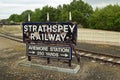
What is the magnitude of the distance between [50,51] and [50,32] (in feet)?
3.64

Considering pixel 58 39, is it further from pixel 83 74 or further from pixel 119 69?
pixel 119 69

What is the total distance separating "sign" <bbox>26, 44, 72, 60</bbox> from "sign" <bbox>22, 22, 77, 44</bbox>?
33 centimetres

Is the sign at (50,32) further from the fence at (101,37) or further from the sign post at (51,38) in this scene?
the fence at (101,37)

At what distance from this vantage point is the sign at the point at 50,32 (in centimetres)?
1063

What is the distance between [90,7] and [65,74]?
59009mm

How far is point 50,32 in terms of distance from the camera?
11.2 m

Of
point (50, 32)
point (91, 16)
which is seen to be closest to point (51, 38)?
point (50, 32)

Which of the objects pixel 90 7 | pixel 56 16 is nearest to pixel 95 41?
pixel 56 16

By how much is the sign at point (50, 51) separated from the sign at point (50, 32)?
33 centimetres

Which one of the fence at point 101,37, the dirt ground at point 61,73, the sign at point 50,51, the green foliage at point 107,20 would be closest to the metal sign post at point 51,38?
the sign at point 50,51

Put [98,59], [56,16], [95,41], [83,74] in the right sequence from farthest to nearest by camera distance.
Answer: [56,16], [95,41], [98,59], [83,74]

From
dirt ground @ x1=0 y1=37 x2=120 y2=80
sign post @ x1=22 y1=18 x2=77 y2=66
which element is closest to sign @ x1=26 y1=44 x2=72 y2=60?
sign post @ x1=22 y1=18 x2=77 y2=66

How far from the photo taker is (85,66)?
11641 millimetres

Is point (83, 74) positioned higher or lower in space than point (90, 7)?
lower
